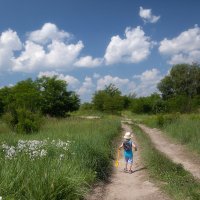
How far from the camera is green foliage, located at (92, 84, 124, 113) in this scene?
225ft

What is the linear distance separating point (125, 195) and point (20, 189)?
11.4ft

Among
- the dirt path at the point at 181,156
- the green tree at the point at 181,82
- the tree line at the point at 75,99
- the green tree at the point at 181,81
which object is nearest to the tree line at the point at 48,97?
the tree line at the point at 75,99

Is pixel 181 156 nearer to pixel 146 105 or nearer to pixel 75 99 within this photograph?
pixel 75 99

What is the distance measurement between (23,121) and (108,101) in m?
46.3

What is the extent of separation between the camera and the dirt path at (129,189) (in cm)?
912

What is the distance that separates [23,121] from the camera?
77.4 feet

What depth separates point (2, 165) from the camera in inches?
293

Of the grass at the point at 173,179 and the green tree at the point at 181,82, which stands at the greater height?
the green tree at the point at 181,82

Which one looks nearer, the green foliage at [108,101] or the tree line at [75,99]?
the tree line at [75,99]

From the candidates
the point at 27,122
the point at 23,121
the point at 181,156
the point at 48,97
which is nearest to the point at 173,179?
the point at 181,156

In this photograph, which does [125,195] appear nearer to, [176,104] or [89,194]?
[89,194]

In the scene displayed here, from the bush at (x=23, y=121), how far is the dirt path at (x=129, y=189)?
1138 centimetres

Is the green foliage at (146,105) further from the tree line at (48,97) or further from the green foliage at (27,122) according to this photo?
the green foliage at (27,122)

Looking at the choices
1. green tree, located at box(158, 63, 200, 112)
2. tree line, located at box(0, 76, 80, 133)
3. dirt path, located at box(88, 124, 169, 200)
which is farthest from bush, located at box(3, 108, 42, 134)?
green tree, located at box(158, 63, 200, 112)
